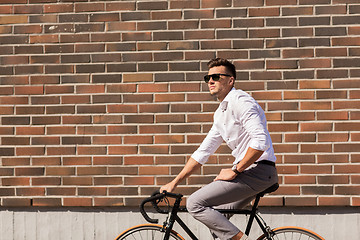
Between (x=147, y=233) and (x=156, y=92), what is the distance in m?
1.67

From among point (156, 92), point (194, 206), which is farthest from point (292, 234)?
point (156, 92)

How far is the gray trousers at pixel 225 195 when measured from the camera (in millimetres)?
3557

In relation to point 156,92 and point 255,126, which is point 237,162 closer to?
point 255,126

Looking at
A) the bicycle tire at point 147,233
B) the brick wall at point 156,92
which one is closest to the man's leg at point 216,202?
the bicycle tire at point 147,233

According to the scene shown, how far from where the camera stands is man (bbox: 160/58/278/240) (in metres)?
3.50

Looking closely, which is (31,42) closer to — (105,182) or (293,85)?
(105,182)

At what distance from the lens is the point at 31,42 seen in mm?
5184

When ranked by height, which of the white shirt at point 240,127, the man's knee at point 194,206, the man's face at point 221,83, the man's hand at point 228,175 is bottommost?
the man's knee at point 194,206

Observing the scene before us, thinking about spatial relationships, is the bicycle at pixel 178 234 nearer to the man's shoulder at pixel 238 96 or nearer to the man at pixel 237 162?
the man at pixel 237 162

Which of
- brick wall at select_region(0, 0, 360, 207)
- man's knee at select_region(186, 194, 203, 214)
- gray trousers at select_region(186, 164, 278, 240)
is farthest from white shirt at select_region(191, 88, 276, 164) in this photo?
brick wall at select_region(0, 0, 360, 207)

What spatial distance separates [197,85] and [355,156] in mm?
1751

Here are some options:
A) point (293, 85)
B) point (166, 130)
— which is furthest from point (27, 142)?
point (293, 85)

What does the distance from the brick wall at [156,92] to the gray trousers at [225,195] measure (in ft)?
4.53

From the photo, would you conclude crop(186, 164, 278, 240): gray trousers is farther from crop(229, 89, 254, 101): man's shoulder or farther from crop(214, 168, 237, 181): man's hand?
crop(229, 89, 254, 101): man's shoulder
